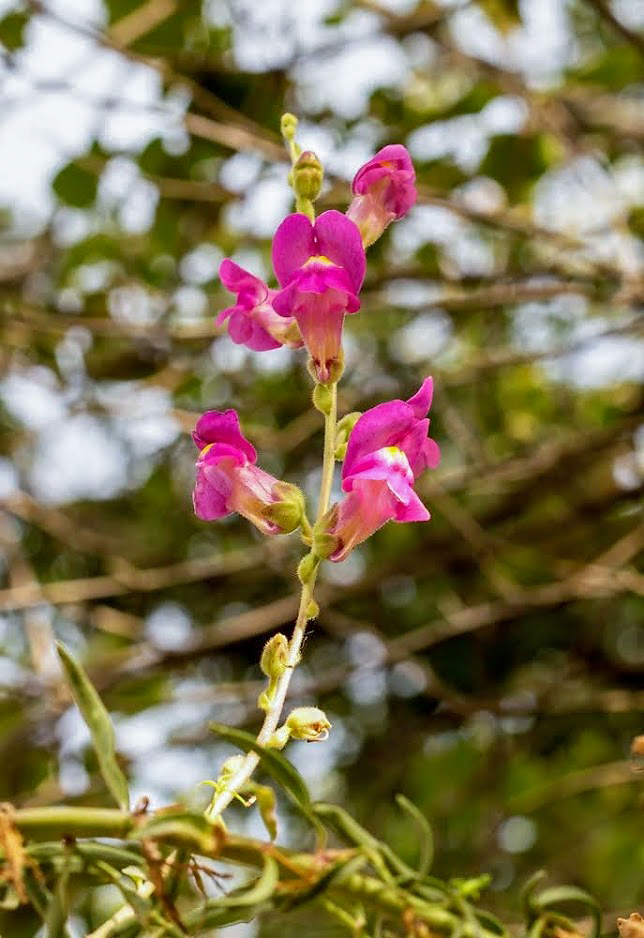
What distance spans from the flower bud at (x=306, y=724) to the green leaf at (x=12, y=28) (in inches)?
63.4

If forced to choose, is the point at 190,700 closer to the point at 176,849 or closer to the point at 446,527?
the point at 446,527

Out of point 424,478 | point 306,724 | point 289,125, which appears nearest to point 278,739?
point 306,724

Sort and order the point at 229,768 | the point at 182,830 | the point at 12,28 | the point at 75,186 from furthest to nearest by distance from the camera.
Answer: the point at 75,186 < the point at 12,28 < the point at 229,768 < the point at 182,830

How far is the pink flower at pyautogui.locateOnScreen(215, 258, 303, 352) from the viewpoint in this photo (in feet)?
2.20

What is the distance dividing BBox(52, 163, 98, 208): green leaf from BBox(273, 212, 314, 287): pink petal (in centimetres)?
158

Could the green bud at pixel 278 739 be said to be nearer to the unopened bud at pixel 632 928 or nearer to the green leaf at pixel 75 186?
the unopened bud at pixel 632 928

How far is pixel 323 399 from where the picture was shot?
59cm

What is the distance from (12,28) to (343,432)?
1.51 meters

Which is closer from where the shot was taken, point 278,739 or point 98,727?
point 98,727

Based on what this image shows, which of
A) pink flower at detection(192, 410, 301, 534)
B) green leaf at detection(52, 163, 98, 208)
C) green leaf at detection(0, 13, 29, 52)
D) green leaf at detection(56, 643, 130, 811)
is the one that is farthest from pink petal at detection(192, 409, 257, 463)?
green leaf at detection(52, 163, 98, 208)

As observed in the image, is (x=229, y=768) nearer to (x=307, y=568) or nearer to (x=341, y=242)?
(x=307, y=568)

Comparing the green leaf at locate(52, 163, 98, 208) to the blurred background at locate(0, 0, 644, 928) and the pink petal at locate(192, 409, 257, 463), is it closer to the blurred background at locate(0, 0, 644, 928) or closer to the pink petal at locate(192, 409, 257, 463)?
the blurred background at locate(0, 0, 644, 928)

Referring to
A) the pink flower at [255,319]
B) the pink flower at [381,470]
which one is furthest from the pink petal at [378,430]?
the pink flower at [255,319]

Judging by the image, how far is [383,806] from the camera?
7.83ft
